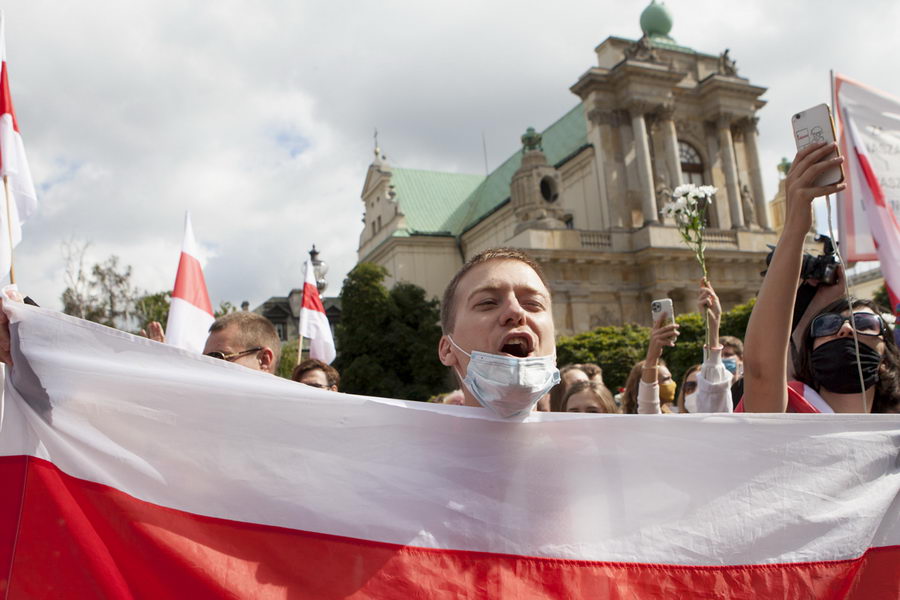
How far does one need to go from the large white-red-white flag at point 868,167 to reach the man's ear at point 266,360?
15.9 feet

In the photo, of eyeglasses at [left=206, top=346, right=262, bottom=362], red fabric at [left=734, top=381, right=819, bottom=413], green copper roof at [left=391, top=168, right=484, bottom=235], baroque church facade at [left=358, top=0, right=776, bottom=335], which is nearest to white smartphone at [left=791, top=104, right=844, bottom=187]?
red fabric at [left=734, top=381, right=819, bottom=413]

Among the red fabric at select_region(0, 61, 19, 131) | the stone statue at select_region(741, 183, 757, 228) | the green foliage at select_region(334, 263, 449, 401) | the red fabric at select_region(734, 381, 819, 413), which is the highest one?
the stone statue at select_region(741, 183, 757, 228)

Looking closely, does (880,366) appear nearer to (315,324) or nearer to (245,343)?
(245,343)

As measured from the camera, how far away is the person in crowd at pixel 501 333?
2211mm

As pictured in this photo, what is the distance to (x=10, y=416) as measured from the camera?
2.33 meters

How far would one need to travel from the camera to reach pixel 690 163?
40.0 metres

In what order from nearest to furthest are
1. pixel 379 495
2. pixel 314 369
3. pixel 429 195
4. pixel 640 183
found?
pixel 379 495 < pixel 314 369 < pixel 640 183 < pixel 429 195

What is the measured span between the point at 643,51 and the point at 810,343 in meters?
37.8

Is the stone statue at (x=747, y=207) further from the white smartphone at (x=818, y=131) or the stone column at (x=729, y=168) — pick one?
the white smartphone at (x=818, y=131)

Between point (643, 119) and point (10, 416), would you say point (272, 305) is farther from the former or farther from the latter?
point (10, 416)

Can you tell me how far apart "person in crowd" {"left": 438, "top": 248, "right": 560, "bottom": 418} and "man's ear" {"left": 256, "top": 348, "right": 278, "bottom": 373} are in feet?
4.61

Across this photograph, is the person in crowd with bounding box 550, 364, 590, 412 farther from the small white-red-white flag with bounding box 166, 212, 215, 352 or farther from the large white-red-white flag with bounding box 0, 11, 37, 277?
the large white-red-white flag with bounding box 0, 11, 37, 277

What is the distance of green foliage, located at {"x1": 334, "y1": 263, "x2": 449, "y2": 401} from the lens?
37188mm

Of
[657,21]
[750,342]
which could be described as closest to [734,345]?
[750,342]
